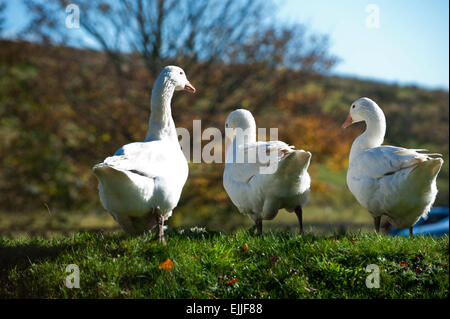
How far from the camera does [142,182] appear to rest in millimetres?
4191

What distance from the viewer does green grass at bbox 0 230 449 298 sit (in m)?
3.67

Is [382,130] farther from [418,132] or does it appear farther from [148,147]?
[418,132]

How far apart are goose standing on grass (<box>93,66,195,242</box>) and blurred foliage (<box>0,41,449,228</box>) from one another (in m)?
5.36

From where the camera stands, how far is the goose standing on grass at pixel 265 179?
481 centimetres

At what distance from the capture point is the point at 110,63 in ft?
36.7

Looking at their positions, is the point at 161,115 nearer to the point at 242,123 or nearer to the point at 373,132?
the point at 242,123

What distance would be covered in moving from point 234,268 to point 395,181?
234 centimetres

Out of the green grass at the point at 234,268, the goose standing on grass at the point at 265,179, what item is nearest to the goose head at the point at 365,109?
the goose standing on grass at the point at 265,179

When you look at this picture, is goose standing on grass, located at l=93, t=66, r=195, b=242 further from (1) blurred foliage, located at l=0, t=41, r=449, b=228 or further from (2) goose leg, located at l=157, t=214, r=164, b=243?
(1) blurred foliage, located at l=0, t=41, r=449, b=228
